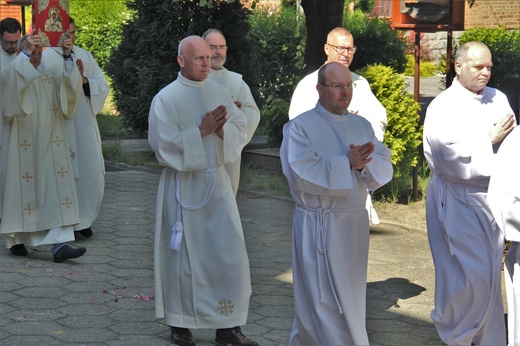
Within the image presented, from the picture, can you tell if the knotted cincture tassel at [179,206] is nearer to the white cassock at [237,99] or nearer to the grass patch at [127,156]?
the white cassock at [237,99]

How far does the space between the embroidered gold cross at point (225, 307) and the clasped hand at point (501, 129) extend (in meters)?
1.86

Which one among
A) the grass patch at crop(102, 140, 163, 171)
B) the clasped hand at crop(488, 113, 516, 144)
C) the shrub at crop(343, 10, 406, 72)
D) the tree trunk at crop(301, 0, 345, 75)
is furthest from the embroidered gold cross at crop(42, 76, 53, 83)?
the shrub at crop(343, 10, 406, 72)

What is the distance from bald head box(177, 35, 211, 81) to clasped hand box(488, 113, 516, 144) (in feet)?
5.82

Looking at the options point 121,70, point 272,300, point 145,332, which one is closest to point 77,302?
point 145,332

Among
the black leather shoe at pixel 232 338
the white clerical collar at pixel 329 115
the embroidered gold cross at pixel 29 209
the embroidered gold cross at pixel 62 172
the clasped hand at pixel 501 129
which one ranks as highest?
the white clerical collar at pixel 329 115

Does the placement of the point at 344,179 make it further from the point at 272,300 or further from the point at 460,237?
the point at 272,300

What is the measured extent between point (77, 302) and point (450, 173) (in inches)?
109

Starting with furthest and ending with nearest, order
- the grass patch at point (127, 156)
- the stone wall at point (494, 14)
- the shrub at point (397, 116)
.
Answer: the stone wall at point (494, 14) → the grass patch at point (127, 156) → the shrub at point (397, 116)

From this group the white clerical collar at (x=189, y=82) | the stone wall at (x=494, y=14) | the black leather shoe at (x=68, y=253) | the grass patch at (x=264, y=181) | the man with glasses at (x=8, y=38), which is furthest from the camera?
the stone wall at (x=494, y=14)

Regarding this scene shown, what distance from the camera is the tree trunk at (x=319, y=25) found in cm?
1295

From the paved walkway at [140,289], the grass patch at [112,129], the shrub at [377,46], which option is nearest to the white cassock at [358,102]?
the paved walkway at [140,289]

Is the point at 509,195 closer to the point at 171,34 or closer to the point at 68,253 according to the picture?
the point at 68,253

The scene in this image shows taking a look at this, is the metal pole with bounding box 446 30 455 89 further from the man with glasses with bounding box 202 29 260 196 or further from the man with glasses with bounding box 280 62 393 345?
the man with glasses with bounding box 280 62 393 345

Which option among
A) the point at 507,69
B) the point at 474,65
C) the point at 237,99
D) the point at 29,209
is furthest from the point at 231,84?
the point at 507,69
